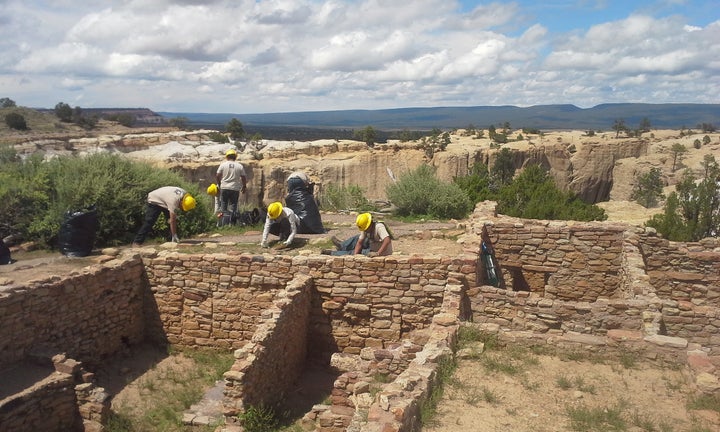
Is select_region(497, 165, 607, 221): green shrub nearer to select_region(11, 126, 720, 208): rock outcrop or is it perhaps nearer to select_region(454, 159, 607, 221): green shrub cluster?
select_region(454, 159, 607, 221): green shrub cluster

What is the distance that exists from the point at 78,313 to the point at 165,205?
3002mm

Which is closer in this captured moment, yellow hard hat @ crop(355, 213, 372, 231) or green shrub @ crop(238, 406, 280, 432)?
green shrub @ crop(238, 406, 280, 432)

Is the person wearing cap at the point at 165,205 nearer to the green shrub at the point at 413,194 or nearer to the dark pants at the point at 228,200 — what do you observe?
the dark pants at the point at 228,200

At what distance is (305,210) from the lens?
39.1 ft

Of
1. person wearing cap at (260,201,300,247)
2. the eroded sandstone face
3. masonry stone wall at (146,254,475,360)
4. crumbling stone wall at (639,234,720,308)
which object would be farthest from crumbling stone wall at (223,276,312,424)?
the eroded sandstone face

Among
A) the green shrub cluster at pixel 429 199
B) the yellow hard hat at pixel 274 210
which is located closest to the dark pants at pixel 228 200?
the yellow hard hat at pixel 274 210

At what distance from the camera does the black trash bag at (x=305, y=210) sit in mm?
11805

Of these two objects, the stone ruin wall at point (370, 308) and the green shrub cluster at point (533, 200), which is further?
the green shrub cluster at point (533, 200)

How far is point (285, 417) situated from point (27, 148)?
36.2 meters

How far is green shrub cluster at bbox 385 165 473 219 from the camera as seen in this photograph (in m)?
14.8

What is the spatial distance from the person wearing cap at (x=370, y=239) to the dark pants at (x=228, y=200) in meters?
4.40

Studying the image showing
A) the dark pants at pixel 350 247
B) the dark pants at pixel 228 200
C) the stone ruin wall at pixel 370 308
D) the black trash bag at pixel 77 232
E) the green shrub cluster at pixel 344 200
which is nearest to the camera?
the stone ruin wall at pixel 370 308

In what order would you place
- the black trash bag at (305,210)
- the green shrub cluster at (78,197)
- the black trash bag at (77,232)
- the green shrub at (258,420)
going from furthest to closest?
the black trash bag at (305,210), the green shrub cluster at (78,197), the black trash bag at (77,232), the green shrub at (258,420)

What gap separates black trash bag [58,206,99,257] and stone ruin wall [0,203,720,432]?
1.48 metres
